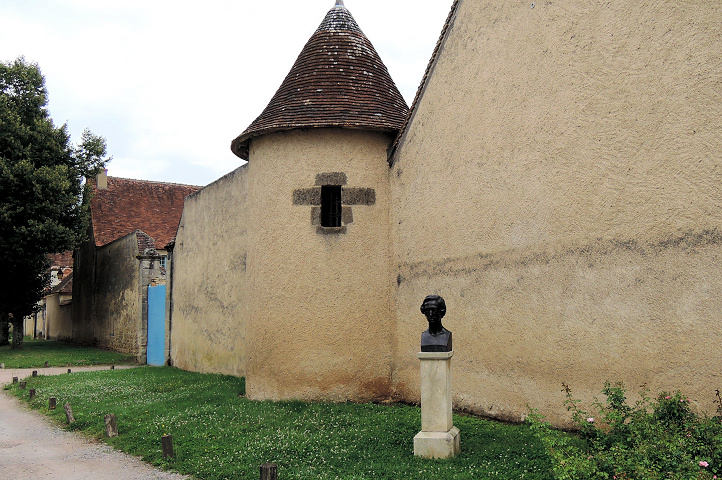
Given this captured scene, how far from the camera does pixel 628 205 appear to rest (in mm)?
6227

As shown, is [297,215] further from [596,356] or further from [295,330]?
[596,356]

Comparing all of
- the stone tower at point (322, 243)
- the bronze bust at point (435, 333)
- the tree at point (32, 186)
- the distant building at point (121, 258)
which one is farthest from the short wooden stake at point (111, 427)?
the tree at point (32, 186)

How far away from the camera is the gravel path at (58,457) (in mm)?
6465

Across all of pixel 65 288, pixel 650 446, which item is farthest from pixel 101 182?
pixel 650 446

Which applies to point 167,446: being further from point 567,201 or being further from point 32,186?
point 32,186

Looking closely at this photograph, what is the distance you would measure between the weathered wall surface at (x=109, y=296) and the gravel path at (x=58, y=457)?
31.6 ft

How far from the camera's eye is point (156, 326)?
58.3 feet

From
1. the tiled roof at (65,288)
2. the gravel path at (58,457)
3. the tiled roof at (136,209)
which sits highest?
the tiled roof at (136,209)

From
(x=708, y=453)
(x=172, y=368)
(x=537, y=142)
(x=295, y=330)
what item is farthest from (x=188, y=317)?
(x=708, y=453)

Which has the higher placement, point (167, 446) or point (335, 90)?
point (335, 90)

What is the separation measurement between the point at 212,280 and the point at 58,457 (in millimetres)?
7039

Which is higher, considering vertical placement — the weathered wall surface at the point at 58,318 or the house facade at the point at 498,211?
the house facade at the point at 498,211

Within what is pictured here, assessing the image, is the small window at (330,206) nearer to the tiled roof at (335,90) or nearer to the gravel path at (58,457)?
the tiled roof at (335,90)

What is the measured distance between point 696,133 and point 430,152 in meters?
4.25
